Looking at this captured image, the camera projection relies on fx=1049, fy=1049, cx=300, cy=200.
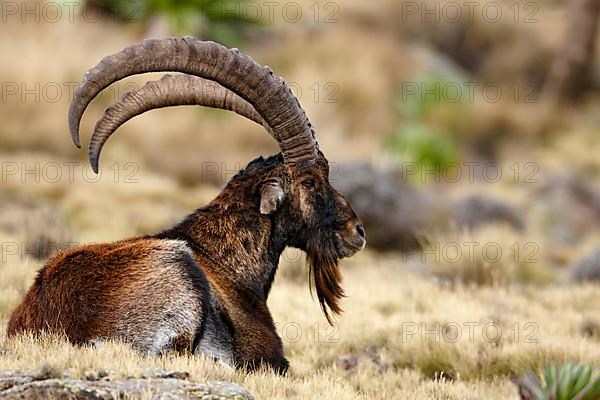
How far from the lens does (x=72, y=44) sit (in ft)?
61.7

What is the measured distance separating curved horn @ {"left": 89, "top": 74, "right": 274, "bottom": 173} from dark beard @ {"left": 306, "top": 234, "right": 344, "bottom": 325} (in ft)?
2.80

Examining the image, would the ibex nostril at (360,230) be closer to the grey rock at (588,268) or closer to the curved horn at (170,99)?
the curved horn at (170,99)


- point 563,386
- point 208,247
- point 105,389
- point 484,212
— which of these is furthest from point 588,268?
point 105,389

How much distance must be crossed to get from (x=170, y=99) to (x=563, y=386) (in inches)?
124

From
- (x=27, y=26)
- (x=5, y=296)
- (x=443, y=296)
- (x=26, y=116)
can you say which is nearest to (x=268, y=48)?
(x=27, y=26)

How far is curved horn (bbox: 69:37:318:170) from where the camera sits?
20.0ft

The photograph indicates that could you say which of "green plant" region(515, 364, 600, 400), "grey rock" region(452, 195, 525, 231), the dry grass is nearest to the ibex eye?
the dry grass

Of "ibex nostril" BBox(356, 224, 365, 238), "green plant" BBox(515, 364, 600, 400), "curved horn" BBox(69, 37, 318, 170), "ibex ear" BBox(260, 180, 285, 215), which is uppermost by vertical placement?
"curved horn" BBox(69, 37, 318, 170)

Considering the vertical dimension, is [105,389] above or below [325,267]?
below

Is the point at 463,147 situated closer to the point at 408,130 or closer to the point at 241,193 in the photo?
the point at 408,130

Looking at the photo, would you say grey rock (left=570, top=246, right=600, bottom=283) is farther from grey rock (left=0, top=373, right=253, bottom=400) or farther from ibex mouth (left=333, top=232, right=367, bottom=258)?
grey rock (left=0, top=373, right=253, bottom=400)

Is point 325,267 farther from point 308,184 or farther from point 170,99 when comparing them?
point 170,99

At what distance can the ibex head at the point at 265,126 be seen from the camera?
6.34m

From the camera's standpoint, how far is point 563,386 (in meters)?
5.53
